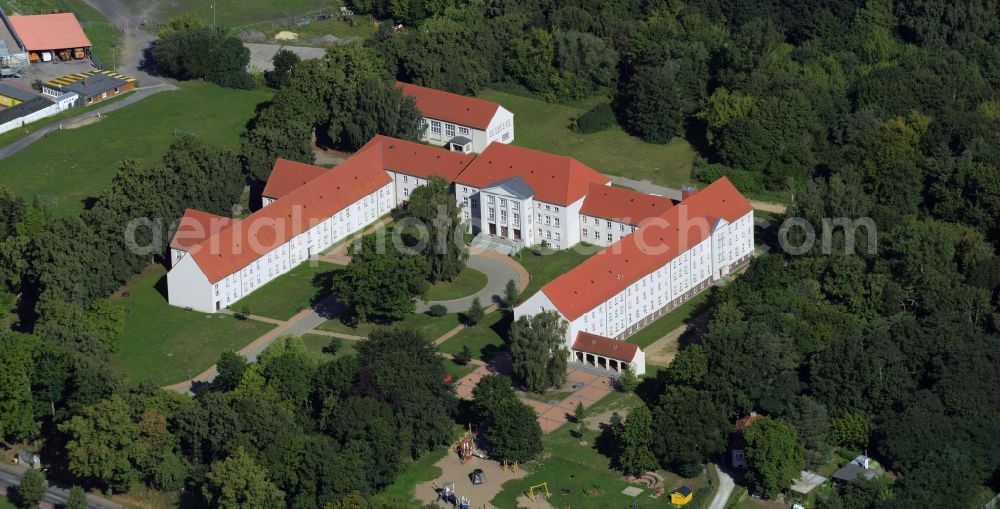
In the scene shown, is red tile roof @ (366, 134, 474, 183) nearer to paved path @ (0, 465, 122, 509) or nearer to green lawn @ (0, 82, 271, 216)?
green lawn @ (0, 82, 271, 216)

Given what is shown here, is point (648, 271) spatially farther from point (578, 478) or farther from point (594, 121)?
point (594, 121)

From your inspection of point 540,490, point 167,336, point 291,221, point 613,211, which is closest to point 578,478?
point 540,490

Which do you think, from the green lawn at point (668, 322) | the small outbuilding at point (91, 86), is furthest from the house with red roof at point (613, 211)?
the small outbuilding at point (91, 86)

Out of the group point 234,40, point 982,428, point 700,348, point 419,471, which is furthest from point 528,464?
point 234,40

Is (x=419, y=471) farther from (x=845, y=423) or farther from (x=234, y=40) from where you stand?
(x=234, y=40)

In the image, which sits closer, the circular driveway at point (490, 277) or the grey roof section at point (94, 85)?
the circular driveway at point (490, 277)

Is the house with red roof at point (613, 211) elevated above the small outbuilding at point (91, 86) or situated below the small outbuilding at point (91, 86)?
below

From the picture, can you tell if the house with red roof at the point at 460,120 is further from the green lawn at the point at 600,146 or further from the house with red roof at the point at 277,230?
the house with red roof at the point at 277,230
